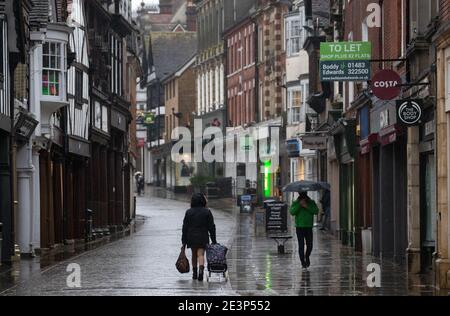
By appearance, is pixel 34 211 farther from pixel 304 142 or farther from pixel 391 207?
pixel 304 142

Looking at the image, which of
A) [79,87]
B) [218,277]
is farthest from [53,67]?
[218,277]

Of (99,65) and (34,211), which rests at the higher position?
(99,65)

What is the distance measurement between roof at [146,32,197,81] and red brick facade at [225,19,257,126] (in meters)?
32.9

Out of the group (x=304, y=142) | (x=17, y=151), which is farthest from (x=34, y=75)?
(x=304, y=142)

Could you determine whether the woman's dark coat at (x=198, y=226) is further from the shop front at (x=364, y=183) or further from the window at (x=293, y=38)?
the window at (x=293, y=38)

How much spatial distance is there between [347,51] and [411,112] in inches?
314

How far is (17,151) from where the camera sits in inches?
1490

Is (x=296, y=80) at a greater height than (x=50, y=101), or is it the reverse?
(x=296, y=80)

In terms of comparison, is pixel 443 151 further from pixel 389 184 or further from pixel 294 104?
pixel 294 104

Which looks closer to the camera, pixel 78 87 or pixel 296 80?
pixel 78 87

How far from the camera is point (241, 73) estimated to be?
94875 mm
